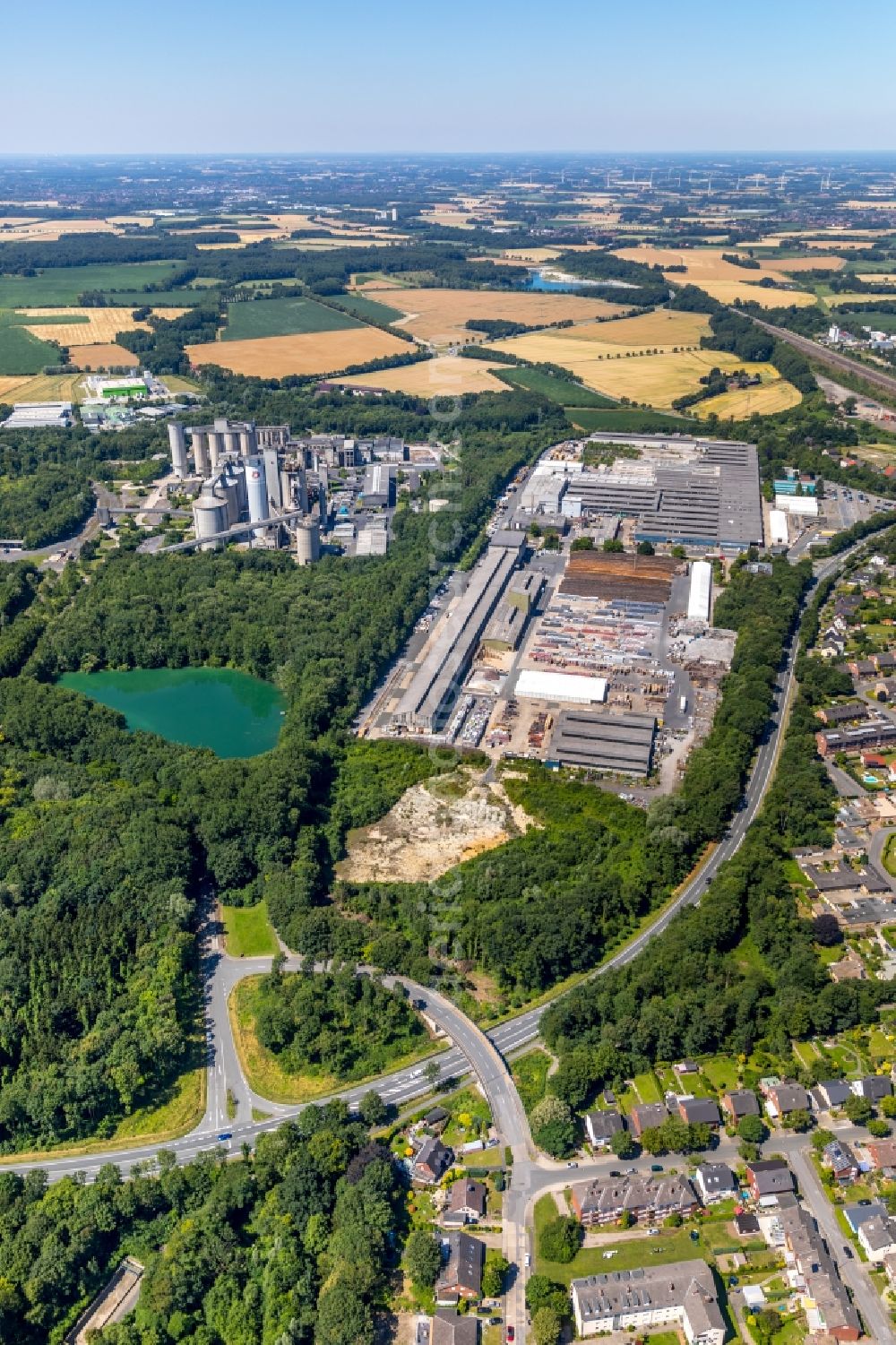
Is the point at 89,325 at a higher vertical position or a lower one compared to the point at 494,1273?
higher

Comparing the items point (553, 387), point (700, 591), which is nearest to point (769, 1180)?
point (700, 591)

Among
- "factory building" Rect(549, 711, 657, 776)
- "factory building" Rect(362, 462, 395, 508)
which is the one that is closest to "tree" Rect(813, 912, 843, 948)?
"factory building" Rect(549, 711, 657, 776)

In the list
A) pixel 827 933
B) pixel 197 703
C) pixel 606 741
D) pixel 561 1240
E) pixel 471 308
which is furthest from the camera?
pixel 471 308

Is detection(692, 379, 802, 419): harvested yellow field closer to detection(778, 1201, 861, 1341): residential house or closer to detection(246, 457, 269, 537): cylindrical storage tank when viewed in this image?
detection(246, 457, 269, 537): cylindrical storage tank

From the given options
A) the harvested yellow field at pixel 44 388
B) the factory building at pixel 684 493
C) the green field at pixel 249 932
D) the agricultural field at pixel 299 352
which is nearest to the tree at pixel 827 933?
the green field at pixel 249 932

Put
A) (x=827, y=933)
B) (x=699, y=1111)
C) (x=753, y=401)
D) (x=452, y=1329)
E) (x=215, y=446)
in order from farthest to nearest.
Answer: (x=753, y=401) → (x=215, y=446) → (x=827, y=933) → (x=699, y=1111) → (x=452, y=1329)

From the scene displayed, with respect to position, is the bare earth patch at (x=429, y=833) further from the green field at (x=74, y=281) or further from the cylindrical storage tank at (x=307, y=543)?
the green field at (x=74, y=281)

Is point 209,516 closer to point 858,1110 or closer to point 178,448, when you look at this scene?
point 178,448
